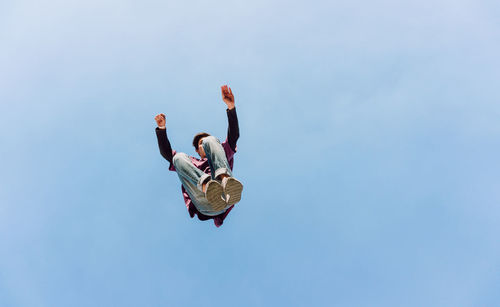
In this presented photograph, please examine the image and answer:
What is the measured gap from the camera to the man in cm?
654

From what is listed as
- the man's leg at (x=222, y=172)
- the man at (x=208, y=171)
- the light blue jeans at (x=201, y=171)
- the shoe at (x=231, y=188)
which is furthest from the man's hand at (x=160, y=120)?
the shoe at (x=231, y=188)

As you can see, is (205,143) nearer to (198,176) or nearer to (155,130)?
(198,176)

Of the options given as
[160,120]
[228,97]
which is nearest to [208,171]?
[160,120]

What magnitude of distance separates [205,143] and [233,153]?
107 cm

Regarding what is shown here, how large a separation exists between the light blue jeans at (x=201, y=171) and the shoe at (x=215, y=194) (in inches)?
13.8

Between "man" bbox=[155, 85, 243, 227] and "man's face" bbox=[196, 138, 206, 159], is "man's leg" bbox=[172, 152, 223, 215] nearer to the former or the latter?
"man" bbox=[155, 85, 243, 227]

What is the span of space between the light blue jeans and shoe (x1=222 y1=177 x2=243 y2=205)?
1.21 ft

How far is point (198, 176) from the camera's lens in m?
7.16

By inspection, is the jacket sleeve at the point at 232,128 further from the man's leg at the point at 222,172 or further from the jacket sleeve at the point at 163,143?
the jacket sleeve at the point at 163,143

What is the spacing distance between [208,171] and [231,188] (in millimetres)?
1494

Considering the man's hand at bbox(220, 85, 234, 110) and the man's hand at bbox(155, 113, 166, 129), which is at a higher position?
the man's hand at bbox(220, 85, 234, 110)

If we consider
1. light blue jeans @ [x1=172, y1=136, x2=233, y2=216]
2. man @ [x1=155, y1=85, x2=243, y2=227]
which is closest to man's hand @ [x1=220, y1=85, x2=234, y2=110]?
man @ [x1=155, y1=85, x2=243, y2=227]

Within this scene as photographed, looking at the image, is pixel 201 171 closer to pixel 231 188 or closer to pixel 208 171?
pixel 208 171

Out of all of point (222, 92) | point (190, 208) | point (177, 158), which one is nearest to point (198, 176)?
point (177, 158)
